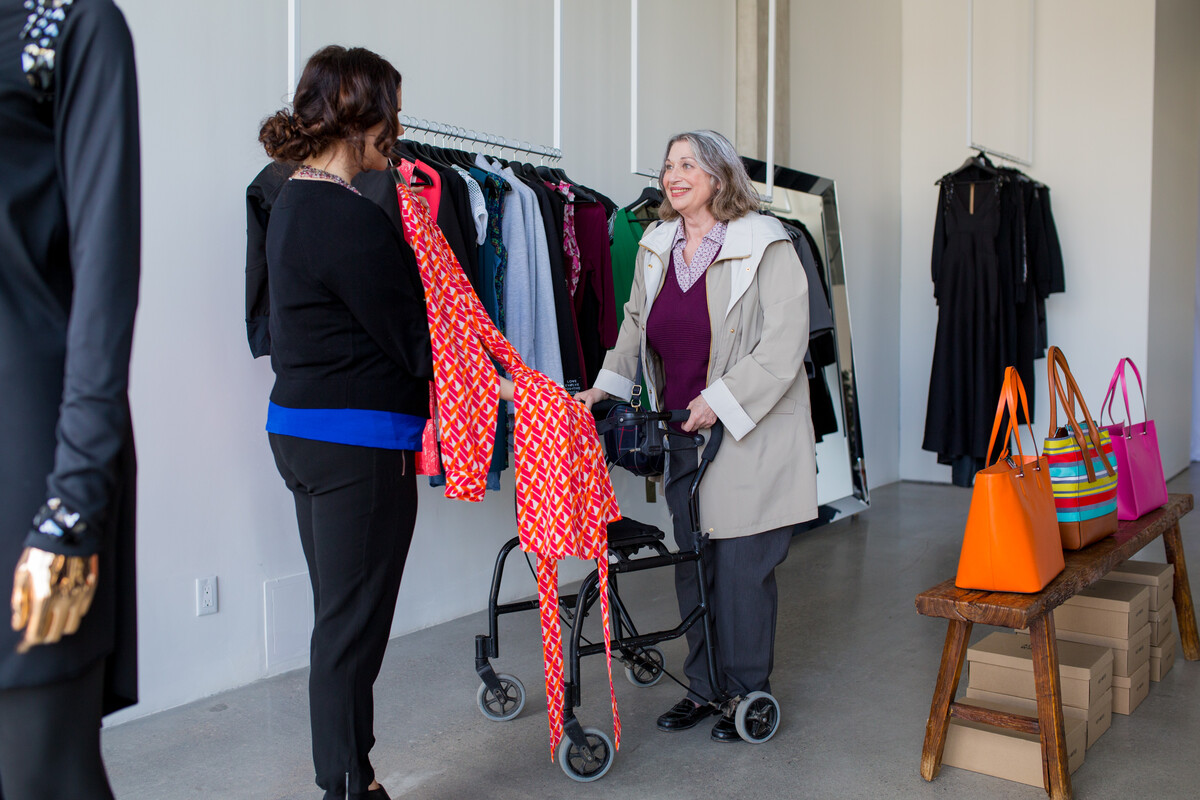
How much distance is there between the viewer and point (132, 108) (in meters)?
0.91

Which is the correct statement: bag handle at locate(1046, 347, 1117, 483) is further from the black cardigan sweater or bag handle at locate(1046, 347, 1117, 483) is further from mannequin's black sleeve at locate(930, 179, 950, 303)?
mannequin's black sleeve at locate(930, 179, 950, 303)

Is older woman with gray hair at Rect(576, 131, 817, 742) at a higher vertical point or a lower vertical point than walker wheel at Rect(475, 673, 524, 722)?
higher

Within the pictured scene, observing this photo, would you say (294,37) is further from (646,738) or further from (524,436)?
(646,738)

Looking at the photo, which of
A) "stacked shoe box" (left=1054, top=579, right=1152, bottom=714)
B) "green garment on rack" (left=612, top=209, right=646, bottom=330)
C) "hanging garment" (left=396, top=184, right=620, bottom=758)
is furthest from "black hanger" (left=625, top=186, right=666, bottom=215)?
"stacked shoe box" (left=1054, top=579, right=1152, bottom=714)

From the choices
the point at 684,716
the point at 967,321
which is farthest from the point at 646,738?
the point at 967,321

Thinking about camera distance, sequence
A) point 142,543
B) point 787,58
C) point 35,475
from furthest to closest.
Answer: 1. point 787,58
2. point 142,543
3. point 35,475

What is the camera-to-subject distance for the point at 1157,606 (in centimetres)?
297

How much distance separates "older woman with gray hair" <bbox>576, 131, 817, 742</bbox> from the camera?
252cm

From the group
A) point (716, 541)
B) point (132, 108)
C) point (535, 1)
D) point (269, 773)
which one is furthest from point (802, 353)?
point (535, 1)

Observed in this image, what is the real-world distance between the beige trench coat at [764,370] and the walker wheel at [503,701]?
719mm

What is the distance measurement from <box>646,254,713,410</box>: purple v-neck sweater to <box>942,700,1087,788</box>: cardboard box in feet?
3.55

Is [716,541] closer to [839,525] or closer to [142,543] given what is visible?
[142,543]

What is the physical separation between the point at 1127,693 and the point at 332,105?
2.55 metres

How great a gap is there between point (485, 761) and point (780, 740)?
78 centimetres
